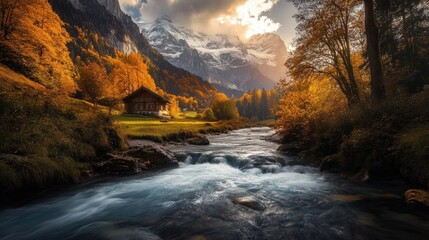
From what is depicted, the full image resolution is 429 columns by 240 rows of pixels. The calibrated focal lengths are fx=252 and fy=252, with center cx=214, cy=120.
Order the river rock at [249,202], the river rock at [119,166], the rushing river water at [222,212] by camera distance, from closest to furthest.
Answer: the rushing river water at [222,212] → the river rock at [249,202] → the river rock at [119,166]

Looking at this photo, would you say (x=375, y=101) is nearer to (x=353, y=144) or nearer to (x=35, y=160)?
(x=353, y=144)

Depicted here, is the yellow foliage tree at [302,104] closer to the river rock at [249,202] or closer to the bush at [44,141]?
the river rock at [249,202]

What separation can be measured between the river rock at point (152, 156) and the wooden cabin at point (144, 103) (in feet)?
148

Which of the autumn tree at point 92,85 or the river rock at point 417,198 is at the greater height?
the autumn tree at point 92,85

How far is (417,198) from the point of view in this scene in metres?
8.71

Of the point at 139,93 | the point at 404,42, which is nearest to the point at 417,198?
the point at 404,42

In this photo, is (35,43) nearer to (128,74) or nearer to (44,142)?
(44,142)

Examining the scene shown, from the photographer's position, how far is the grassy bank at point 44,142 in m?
10.2

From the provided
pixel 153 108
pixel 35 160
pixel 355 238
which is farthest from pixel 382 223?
pixel 153 108

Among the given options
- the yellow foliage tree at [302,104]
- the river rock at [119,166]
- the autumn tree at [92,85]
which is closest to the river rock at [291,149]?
the yellow foliage tree at [302,104]

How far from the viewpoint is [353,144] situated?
12367 millimetres

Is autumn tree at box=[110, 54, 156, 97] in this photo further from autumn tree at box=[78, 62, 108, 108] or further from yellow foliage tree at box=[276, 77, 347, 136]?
yellow foliage tree at box=[276, 77, 347, 136]

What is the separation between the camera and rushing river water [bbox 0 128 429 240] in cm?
755

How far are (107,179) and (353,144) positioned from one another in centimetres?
1269
